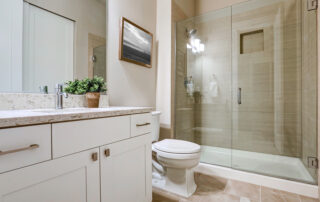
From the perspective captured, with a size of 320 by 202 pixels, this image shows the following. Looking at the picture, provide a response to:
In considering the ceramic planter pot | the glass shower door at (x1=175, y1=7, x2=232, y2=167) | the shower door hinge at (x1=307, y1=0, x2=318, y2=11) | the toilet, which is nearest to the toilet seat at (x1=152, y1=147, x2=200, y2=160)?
the toilet

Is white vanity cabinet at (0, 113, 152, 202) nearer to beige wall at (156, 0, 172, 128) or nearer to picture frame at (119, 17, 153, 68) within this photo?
picture frame at (119, 17, 153, 68)

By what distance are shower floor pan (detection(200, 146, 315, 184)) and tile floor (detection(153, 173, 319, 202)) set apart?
0.21 meters

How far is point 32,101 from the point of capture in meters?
1.07

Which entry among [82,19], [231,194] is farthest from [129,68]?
[231,194]

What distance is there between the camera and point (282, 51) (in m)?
2.39

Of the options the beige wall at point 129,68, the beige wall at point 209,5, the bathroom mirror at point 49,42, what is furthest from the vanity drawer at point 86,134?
the beige wall at point 209,5

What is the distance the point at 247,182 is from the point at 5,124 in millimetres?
2112

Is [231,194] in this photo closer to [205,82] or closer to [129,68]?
[129,68]

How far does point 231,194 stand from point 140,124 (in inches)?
46.0

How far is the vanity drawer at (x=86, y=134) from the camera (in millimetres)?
737

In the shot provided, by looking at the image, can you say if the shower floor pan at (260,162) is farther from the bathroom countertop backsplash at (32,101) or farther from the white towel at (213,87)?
the bathroom countertop backsplash at (32,101)

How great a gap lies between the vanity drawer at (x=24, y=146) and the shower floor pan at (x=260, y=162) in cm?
196

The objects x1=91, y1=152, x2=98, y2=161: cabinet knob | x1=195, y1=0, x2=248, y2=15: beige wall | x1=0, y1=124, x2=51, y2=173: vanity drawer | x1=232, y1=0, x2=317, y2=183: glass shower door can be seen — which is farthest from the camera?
x1=195, y1=0, x2=248, y2=15: beige wall

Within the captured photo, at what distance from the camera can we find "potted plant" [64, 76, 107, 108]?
1.28 metres
